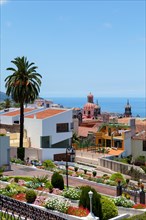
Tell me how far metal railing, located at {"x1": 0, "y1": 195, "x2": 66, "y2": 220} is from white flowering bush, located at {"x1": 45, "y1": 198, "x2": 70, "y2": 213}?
270 cm

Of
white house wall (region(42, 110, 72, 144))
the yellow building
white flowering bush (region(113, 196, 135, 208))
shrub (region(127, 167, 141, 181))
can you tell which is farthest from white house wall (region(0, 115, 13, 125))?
white flowering bush (region(113, 196, 135, 208))

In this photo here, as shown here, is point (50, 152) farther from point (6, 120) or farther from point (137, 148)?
point (137, 148)

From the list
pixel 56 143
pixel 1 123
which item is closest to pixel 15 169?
pixel 56 143

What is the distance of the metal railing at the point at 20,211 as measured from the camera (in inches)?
700

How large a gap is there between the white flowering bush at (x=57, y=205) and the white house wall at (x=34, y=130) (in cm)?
2811

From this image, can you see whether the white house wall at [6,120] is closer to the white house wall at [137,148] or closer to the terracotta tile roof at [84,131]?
the terracotta tile roof at [84,131]

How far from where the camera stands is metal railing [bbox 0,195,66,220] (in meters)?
17.8

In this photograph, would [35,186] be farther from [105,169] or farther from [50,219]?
[105,169]

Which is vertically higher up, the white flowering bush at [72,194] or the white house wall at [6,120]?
the white house wall at [6,120]

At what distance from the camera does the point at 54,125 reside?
51.0 m

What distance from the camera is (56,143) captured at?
52188 mm

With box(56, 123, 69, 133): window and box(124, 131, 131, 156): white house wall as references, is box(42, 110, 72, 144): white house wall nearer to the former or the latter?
box(56, 123, 69, 133): window

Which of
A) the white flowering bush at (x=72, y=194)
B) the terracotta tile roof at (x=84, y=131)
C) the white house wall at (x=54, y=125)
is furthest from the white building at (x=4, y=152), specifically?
the terracotta tile roof at (x=84, y=131)

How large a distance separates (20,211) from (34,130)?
32103 millimetres
